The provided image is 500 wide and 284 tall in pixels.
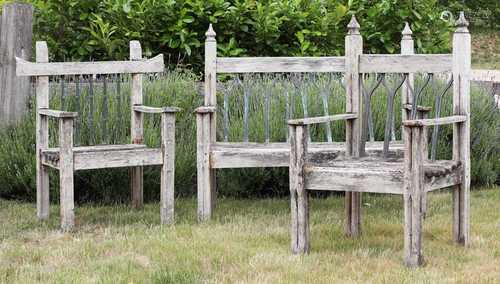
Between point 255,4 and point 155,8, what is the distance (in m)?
0.95

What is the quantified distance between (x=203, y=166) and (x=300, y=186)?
4.18ft

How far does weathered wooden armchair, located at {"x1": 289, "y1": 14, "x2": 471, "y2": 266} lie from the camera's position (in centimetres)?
447

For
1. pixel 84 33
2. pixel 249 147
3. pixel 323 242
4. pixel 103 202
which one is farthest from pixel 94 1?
pixel 323 242

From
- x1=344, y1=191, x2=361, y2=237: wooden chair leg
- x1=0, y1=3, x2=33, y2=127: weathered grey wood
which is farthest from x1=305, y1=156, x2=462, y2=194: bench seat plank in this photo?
x1=0, y1=3, x2=33, y2=127: weathered grey wood

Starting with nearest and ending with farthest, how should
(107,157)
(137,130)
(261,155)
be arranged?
(107,157)
(261,155)
(137,130)

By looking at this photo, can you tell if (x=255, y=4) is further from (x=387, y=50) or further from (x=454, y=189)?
(x=454, y=189)

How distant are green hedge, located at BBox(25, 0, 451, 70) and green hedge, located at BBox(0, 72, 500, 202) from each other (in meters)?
0.72

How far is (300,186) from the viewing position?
4770 millimetres

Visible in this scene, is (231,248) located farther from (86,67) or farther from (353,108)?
(86,67)

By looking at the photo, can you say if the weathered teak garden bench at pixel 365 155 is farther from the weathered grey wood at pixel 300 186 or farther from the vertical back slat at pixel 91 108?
the vertical back slat at pixel 91 108

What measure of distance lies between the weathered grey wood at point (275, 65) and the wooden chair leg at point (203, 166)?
0.45 m

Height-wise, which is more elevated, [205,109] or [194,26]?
[194,26]

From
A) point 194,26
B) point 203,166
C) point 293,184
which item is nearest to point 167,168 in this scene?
point 203,166

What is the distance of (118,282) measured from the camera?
4215 mm
